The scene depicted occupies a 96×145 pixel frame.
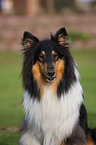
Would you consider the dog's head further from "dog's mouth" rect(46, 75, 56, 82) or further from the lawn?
the lawn

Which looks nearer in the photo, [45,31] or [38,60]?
[38,60]

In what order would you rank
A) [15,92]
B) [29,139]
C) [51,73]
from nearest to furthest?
[51,73] < [29,139] < [15,92]

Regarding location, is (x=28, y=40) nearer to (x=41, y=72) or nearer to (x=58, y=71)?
(x=41, y=72)

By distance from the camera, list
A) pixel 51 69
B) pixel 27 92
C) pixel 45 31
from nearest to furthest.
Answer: pixel 51 69
pixel 27 92
pixel 45 31

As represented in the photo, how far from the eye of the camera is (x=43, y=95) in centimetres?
585

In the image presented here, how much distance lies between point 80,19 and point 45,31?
535 cm

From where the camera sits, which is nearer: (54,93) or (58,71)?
(58,71)

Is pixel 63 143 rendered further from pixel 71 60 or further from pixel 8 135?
pixel 8 135

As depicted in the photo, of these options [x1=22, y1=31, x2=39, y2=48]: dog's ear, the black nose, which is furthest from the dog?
the black nose

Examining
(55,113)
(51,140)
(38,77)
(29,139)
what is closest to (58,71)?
(38,77)

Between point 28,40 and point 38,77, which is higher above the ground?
point 28,40

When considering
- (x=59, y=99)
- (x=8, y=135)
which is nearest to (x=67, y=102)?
(x=59, y=99)

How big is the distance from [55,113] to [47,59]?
1.03 meters

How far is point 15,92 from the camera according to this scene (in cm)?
1634
